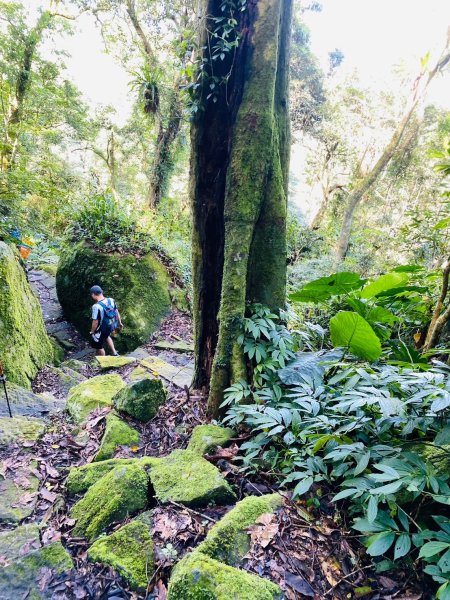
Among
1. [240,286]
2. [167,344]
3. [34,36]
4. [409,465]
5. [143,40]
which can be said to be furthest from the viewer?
[143,40]

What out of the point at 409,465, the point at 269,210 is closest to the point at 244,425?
the point at 409,465

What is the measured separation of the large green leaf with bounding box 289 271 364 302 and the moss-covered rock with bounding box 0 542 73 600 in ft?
7.78

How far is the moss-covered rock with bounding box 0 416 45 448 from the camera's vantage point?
3.34m

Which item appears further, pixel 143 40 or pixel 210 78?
pixel 143 40

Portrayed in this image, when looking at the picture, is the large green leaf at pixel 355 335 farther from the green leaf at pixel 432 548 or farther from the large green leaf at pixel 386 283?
the green leaf at pixel 432 548

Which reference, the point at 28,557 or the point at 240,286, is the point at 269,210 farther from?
the point at 28,557

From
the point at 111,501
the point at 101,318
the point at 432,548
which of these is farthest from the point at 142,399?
the point at 101,318

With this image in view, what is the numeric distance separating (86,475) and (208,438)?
103cm

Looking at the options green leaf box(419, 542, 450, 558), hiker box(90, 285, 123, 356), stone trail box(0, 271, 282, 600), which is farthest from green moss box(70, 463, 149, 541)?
hiker box(90, 285, 123, 356)

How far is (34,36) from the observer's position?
12312 mm

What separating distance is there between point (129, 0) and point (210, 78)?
12940 millimetres

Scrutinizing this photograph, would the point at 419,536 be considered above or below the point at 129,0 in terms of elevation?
below

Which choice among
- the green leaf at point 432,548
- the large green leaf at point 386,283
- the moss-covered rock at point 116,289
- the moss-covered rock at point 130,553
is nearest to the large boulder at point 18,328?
the moss-covered rock at point 116,289

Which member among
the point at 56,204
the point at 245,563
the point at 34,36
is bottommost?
the point at 245,563
